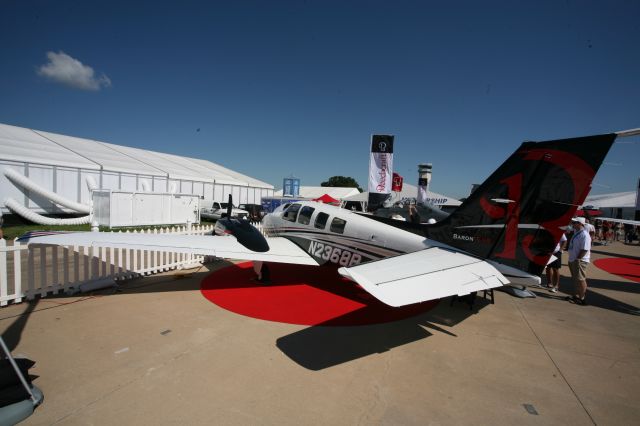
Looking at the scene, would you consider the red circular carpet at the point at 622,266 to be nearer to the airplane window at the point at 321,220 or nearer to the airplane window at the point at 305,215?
the airplane window at the point at 321,220

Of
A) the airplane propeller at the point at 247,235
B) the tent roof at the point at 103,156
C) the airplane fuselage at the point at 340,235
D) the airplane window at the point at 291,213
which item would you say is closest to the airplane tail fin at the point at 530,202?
the airplane fuselage at the point at 340,235

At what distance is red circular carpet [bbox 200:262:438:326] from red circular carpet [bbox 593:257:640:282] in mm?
11134

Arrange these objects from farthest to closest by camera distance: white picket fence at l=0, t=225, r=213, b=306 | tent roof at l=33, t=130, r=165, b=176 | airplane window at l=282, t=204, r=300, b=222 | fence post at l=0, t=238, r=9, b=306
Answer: tent roof at l=33, t=130, r=165, b=176 < airplane window at l=282, t=204, r=300, b=222 < white picket fence at l=0, t=225, r=213, b=306 < fence post at l=0, t=238, r=9, b=306

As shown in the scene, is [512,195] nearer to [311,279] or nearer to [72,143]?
[311,279]

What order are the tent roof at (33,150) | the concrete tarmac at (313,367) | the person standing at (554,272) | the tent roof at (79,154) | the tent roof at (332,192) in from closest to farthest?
the concrete tarmac at (313,367), the person standing at (554,272), the tent roof at (33,150), the tent roof at (79,154), the tent roof at (332,192)

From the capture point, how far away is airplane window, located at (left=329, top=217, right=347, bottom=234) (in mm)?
7746

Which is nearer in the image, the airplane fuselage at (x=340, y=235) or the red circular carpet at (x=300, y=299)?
the red circular carpet at (x=300, y=299)

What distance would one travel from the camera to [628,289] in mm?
10031

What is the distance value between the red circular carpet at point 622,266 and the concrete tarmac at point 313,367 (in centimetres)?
771

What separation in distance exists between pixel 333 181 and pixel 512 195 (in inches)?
3607

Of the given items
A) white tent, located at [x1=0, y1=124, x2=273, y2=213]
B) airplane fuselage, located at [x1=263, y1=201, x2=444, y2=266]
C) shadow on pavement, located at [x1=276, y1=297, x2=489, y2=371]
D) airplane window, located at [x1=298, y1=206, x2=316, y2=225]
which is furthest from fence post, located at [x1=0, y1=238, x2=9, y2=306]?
white tent, located at [x1=0, y1=124, x2=273, y2=213]

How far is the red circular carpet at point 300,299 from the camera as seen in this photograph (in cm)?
634

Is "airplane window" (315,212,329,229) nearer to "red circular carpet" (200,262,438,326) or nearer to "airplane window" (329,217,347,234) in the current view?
"airplane window" (329,217,347,234)

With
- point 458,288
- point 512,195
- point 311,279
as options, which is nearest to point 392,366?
point 458,288
